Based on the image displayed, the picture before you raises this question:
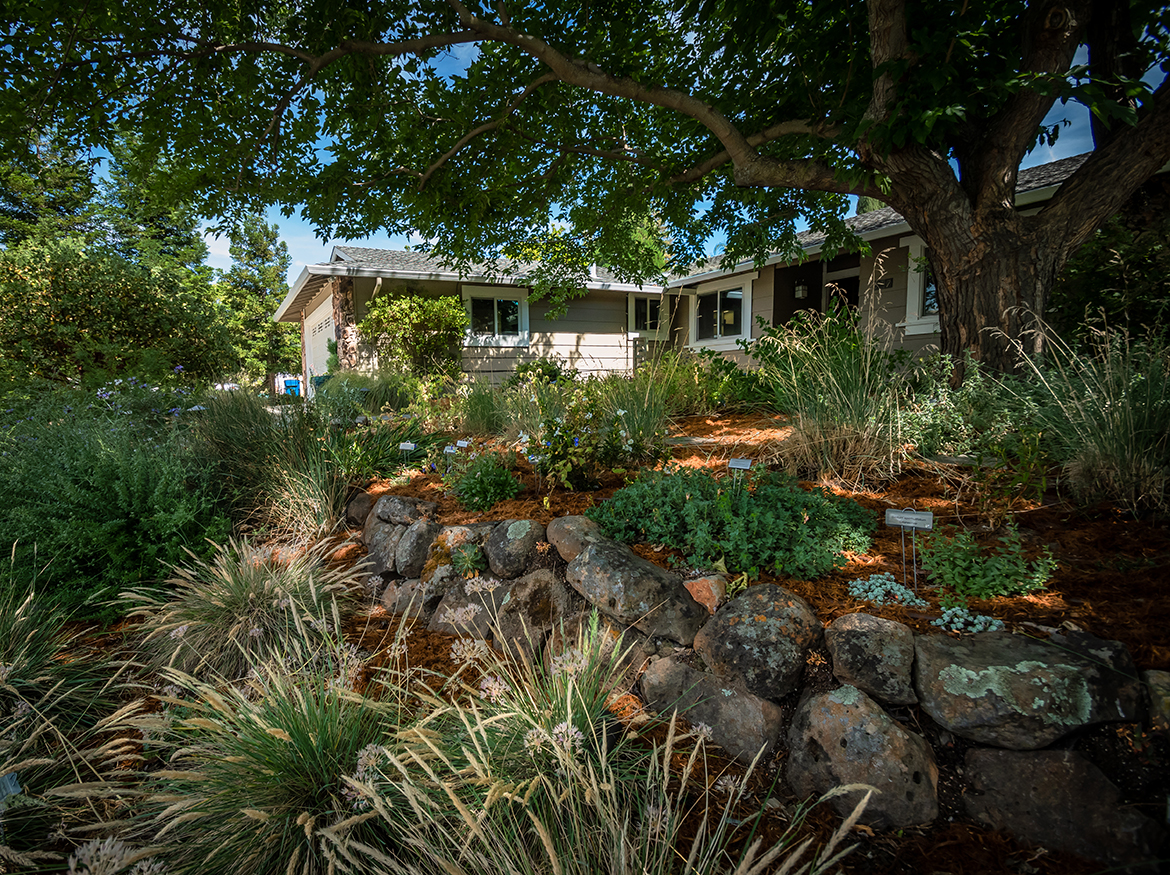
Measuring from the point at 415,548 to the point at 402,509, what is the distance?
0.46 m

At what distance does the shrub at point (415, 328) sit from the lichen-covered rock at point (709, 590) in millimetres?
8113

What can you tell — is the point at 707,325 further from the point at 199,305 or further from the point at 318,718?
the point at 318,718

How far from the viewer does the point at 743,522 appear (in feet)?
7.32

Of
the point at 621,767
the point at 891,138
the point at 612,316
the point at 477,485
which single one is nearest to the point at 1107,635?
the point at 621,767

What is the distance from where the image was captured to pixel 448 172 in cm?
503

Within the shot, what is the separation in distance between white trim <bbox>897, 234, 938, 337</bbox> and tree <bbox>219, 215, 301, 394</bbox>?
977 inches

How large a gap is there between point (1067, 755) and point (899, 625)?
469 millimetres

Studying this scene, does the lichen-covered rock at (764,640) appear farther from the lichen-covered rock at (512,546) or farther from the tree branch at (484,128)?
the tree branch at (484,128)

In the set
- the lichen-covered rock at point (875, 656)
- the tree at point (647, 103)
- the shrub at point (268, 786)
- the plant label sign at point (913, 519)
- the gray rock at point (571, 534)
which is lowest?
the shrub at point (268, 786)

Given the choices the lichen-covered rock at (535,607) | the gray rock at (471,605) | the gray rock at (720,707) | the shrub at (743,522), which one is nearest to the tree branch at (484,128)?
the shrub at (743,522)

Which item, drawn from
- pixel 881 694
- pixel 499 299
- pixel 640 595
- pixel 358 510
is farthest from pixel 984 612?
pixel 499 299

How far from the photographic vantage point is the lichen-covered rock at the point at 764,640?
5.85 ft

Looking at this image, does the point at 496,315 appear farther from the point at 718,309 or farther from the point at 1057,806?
the point at 1057,806

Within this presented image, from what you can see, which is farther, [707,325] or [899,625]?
[707,325]
